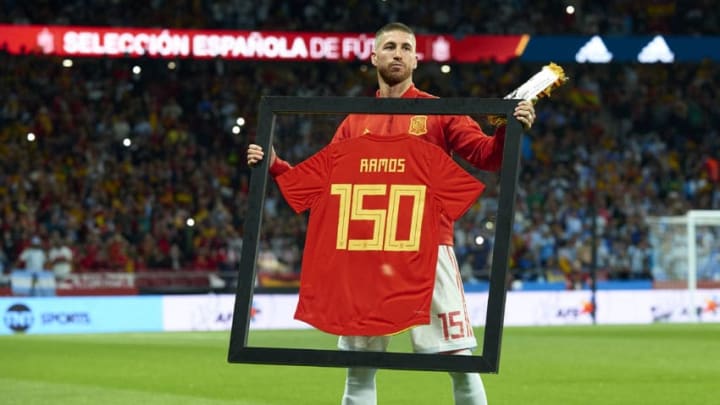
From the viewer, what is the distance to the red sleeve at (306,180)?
22.3 feet

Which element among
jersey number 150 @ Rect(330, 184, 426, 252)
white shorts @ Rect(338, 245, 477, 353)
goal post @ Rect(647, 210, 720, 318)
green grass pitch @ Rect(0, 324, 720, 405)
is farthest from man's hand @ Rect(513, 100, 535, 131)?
goal post @ Rect(647, 210, 720, 318)

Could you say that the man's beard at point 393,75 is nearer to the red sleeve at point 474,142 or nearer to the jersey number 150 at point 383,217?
the red sleeve at point 474,142

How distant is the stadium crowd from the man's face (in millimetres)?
18339

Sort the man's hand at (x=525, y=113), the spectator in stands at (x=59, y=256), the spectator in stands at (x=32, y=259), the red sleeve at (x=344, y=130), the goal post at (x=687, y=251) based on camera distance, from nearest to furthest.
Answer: the man's hand at (x=525, y=113) < the red sleeve at (x=344, y=130) < the spectator in stands at (x=32, y=259) < the spectator in stands at (x=59, y=256) < the goal post at (x=687, y=251)

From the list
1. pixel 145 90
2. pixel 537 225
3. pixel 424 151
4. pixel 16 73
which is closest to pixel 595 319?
pixel 537 225

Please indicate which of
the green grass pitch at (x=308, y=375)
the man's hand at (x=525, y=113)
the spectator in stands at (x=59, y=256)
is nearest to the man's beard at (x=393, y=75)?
the man's hand at (x=525, y=113)

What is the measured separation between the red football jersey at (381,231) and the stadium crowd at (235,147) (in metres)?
18.3

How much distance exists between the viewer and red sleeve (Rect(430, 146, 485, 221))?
6.59 m

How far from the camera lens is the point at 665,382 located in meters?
13.4

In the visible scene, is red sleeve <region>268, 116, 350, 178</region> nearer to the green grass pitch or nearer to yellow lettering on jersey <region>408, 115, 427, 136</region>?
yellow lettering on jersey <region>408, 115, 427, 136</region>

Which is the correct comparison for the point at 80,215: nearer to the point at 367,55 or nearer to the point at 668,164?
the point at 367,55

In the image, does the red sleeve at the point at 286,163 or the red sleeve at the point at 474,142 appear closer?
the red sleeve at the point at 474,142

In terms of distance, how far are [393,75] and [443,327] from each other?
126 cm

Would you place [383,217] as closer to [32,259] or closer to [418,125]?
[418,125]
